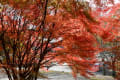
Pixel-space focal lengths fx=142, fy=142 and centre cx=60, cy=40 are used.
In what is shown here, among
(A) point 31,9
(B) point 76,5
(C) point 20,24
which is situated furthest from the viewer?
(C) point 20,24

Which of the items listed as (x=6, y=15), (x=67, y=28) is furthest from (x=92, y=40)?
(x=6, y=15)

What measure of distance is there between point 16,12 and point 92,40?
8.13 ft

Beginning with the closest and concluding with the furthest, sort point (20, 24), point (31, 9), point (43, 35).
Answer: point (31, 9)
point (43, 35)
point (20, 24)

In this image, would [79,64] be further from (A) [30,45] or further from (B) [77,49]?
(A) [30,45]

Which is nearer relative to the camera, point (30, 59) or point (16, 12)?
point (16, 12)

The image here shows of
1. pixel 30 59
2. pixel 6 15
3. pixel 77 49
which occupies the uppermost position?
pixel 6 15

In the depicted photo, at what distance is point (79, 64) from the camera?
470 centimetres

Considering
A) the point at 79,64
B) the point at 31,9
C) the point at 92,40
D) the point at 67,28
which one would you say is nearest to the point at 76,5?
the point at 67,28

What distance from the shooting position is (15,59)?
4504 mm

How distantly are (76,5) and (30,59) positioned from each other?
2.47 m

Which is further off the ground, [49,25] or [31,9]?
[31,9]

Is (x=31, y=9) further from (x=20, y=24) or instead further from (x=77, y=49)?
(x=77, y=49)

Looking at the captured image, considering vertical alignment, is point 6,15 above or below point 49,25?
above

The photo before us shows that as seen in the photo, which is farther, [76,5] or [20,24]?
[20,24]
